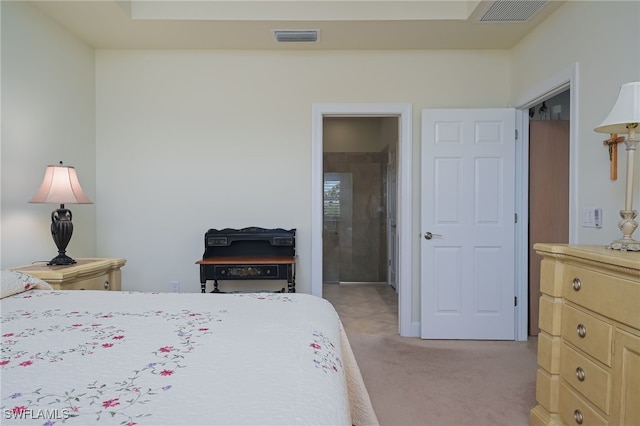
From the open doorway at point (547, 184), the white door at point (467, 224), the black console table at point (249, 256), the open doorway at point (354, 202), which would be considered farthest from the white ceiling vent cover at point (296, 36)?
the open doorway at point (354, 202)

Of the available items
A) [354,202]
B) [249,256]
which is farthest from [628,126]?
[354,202]

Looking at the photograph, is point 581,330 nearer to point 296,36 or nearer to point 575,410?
point 575,410

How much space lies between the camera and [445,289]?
3178mm

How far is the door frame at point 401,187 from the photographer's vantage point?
3242 millimetres

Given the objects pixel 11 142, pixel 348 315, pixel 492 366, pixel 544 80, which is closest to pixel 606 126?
pixel 544 80

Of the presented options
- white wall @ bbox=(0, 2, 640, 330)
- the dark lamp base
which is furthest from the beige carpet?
the dark lamp base

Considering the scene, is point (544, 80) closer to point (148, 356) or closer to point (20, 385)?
point (148, 356)

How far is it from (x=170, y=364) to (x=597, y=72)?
266cm

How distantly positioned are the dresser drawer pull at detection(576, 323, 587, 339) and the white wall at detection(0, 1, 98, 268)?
129 inches

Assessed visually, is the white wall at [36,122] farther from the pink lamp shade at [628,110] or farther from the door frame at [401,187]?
the pink lamp shade at [628,110]

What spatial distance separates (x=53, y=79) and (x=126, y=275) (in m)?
→ 1.71

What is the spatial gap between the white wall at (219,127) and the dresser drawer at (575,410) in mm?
1872

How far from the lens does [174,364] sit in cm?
93

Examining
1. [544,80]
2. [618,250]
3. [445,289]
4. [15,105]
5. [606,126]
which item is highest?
[544,80]
